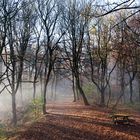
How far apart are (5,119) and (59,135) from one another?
673 inches

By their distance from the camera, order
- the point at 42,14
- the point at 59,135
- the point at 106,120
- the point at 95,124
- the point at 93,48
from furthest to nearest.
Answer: the point at 93,48 → the point at 42,14 → the point at 106,120 → the point at 95,124 → the point at 59,135

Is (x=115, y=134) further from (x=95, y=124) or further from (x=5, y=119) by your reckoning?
(x=5, y=119)

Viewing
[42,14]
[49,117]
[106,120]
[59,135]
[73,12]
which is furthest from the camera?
[73,12]

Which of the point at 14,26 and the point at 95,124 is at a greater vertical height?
the point at 14,26

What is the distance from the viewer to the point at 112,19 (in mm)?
38094

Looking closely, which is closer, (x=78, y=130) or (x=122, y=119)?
(x=78, y=130)

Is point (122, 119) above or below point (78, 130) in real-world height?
above

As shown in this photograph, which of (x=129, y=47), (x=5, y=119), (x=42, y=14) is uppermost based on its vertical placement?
(x=42, y=14)

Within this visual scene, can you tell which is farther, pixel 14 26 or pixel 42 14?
pixel 14 26

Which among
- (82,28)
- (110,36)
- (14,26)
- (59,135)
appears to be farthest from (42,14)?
(59,135)

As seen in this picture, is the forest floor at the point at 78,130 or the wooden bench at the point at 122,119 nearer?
the forest floor at the point at 78,130

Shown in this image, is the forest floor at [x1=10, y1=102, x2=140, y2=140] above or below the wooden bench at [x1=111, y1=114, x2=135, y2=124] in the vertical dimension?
below

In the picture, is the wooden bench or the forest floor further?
the wooden bench

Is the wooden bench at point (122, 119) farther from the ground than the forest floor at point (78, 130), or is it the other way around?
the wooden bench at point (122, 119)
